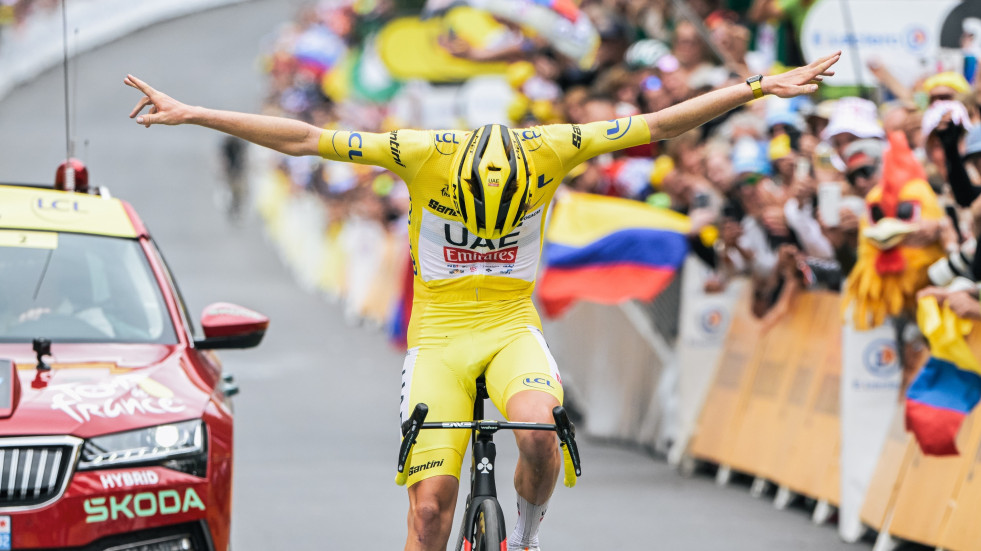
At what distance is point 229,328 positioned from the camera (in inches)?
262

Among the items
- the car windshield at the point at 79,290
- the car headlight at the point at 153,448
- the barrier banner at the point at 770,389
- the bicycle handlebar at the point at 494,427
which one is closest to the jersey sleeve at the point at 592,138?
the bicycle handlebar at the point at 494,427

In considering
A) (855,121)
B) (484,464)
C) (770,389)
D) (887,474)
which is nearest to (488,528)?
(484,464)

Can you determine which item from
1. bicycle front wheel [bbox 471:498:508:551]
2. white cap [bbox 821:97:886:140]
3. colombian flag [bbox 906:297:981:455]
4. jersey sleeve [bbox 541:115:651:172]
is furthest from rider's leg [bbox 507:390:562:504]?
white cap [bbox 821:97:886:140]

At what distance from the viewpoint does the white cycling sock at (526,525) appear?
5891 millimetres

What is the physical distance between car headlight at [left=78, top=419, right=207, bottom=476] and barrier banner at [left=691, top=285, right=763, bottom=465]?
5.64 metres

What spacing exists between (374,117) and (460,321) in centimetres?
2348

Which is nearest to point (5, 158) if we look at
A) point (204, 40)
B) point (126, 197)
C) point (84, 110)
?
point (126, 197)

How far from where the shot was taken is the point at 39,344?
630cm

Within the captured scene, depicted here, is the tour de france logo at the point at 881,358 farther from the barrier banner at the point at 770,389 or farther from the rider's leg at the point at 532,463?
the rider's leg at the point at 532,463

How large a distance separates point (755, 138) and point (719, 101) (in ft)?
18.5

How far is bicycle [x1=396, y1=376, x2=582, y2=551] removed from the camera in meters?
5.33

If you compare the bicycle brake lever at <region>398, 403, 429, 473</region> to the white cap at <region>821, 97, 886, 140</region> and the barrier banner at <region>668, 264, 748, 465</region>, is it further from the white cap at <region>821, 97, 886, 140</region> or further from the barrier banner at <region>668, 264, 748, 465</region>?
the barrier banner at <region>668, 264, 748, 465</region>

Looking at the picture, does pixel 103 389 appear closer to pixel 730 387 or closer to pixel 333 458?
pixel 333 458

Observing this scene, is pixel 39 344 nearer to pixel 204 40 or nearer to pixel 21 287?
pixel 21 287
